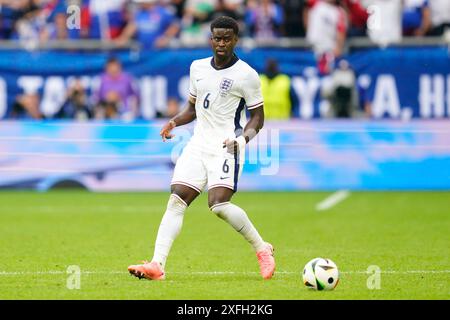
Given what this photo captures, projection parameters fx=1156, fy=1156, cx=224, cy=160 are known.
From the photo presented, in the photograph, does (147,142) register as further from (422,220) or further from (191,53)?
(422,220)

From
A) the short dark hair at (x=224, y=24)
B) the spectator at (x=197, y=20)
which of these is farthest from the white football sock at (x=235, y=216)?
the spectator at (x=197, y=20)

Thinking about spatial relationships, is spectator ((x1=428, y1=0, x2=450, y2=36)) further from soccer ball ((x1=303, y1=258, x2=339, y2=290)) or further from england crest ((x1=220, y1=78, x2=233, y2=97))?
soccer ball ((x1=303, y1=258, x2=339, y2=290))

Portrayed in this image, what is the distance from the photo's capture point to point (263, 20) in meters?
24.8

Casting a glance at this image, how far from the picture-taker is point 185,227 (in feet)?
54.5

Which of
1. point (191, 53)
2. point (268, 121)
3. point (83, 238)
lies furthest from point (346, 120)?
point (83, 238)

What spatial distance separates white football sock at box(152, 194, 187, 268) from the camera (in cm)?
1084

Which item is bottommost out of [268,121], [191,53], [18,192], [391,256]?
[391,256]

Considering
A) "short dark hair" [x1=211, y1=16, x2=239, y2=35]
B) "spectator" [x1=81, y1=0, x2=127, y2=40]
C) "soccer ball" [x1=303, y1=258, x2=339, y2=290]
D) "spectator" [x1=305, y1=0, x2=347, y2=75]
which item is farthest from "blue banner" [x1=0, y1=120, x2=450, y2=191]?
"soccer ball" [x1=303, y1=258, x2=339, y2=290]

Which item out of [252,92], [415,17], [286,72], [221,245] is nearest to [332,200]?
[286,72]

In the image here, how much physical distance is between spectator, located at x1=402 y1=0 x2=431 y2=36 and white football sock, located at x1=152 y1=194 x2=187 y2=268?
15.1 metres

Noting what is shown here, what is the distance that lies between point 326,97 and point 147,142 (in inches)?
162

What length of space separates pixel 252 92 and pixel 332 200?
9.50 meters

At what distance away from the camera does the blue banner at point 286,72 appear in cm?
2334

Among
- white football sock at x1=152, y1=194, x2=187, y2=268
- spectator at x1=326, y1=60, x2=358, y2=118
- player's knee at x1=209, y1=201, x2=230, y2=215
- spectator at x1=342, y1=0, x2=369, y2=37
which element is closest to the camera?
white football sock at x1=152, y1=194, x2=187, y2=268
